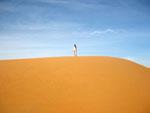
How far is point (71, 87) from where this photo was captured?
46.6 ft

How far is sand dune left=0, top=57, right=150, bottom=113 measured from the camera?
41.8 ft

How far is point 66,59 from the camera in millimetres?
A: 17688

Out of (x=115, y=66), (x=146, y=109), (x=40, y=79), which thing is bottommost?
(x=146, y=109)

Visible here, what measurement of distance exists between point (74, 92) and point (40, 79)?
8.36 ft

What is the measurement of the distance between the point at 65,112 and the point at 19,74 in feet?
16.4

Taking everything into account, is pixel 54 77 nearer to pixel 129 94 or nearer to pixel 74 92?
pixel 74 92

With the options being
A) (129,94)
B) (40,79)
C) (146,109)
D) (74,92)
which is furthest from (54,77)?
(146,109)

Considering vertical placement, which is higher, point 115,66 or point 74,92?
point 115,66

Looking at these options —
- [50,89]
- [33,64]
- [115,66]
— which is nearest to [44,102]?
[50,89]

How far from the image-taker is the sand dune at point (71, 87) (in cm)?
1273

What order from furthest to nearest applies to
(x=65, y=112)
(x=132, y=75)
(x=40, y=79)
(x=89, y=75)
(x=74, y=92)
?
(x=132, y=75) < (x=89, y=75) < (x=40, y=79) < (x=74, y=92) < (x=65, y=112)

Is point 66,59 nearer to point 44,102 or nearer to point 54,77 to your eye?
point 54,77

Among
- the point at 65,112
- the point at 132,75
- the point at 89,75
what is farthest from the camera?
the point at 132,75

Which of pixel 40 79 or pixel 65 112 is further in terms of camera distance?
pixel 40 79
